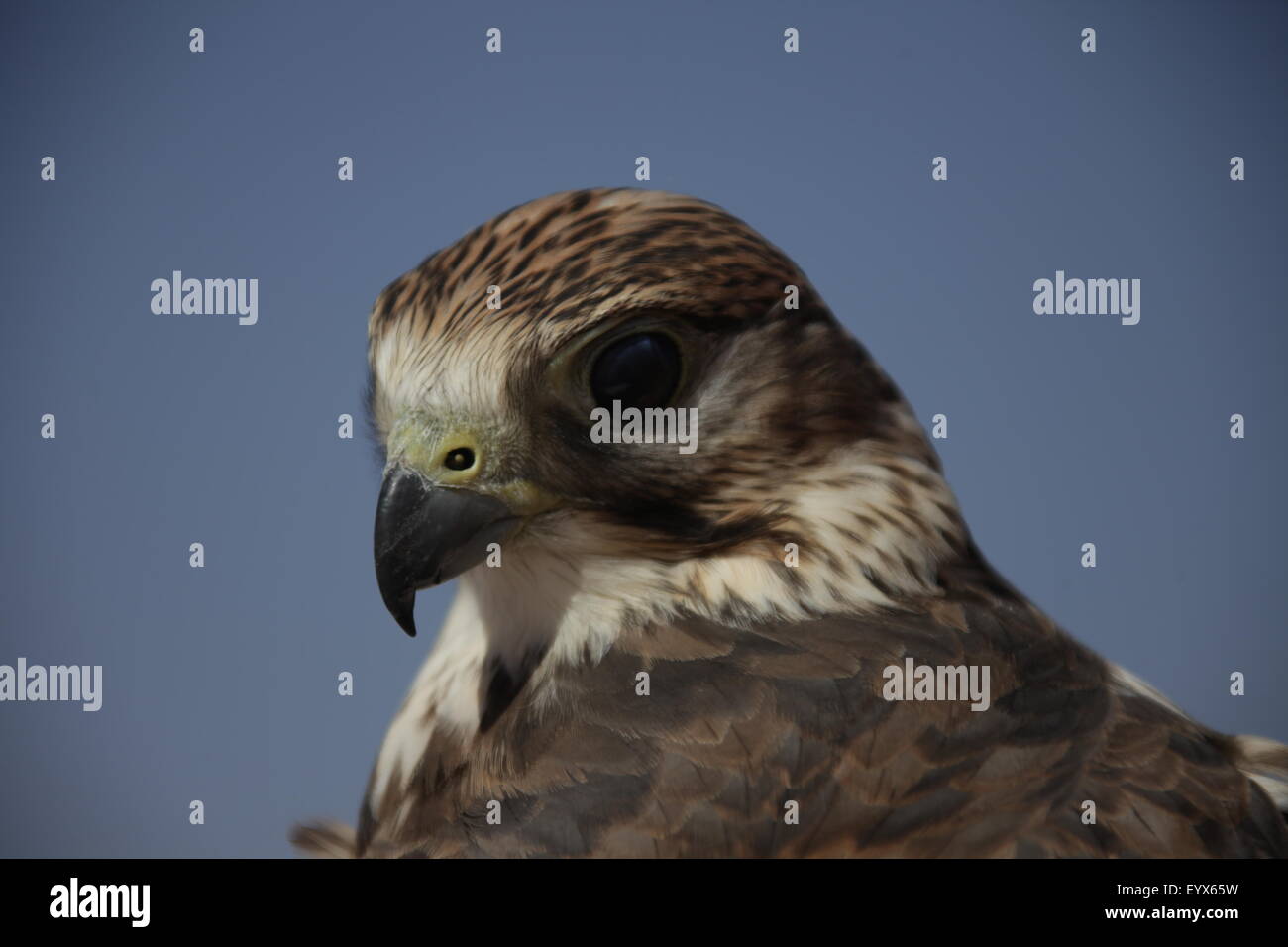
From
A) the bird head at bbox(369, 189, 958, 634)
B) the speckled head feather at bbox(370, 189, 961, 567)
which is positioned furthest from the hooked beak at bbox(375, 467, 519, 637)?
the speckled head feather at bbox(370, 189, 961, 567)

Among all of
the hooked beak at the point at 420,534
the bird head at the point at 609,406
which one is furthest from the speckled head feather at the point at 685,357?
the hooked beak at the point at 420,534

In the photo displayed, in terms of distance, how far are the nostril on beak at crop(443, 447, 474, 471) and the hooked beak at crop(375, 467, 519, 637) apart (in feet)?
0.13

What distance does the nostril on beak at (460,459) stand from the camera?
181 centimetres

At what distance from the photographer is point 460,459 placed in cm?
181

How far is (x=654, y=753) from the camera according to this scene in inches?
63.1

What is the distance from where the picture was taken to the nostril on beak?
181 centimetres

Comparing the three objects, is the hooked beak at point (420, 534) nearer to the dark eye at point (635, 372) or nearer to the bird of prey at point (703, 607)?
the bird of prey at point (703, 607)

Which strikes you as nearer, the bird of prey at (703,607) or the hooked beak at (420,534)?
the bird of prey at (703,607)

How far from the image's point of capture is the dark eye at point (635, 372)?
5.91 ft

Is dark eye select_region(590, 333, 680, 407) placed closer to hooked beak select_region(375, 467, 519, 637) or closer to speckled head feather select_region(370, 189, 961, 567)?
speckled head feather select_region(370, 189, 961, 567)

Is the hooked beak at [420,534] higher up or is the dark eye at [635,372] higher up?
the dark eye at [635,372]
